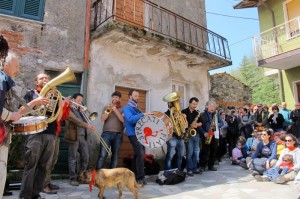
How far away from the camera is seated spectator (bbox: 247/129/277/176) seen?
6.28 meters

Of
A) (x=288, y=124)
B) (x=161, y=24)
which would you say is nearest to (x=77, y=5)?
(x=161, y=24)

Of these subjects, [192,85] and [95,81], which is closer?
[95,81]

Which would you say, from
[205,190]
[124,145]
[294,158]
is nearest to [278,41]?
[294,158]

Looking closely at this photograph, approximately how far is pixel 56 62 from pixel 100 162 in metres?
2.99

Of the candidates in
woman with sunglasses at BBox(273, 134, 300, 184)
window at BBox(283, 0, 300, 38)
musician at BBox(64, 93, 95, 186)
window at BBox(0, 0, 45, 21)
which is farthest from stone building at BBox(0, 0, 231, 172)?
window at BBox(283, 0, 300, 38)

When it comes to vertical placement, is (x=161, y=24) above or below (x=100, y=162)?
above

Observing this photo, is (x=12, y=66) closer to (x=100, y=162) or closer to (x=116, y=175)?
(x=116, y=175)

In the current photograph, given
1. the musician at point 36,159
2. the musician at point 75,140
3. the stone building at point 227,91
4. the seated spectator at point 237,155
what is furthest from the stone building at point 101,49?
the stone building at point 227,91

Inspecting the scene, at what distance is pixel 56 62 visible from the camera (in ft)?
22.8

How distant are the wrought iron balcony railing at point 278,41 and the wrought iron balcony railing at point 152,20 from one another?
9.47 feet

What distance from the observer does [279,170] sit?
588 cm

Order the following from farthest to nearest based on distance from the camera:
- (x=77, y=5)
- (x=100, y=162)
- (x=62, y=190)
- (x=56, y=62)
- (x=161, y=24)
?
1. (x=161, y=24)
2. (x=77, y=5)
3. (x=56, y=62)
4. (x=100, y=162)
5. (x=62, y=190)

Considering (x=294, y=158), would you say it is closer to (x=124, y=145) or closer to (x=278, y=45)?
(x=124, y=145)

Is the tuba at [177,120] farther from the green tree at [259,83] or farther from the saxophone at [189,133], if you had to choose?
the green tree at [259,83]
